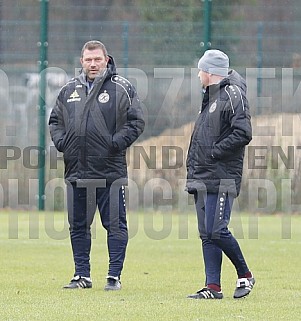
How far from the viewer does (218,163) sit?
332 inches

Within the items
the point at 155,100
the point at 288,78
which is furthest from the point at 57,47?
the point at 288,78

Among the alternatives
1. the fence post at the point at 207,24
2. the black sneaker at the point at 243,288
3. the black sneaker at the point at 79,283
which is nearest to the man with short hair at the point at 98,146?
the black sneaker at the point at 79,283

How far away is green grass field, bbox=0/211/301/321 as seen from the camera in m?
7.61

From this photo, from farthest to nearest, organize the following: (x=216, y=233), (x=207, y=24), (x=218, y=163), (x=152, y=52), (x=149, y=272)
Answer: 1. (x=152, y=52)
2. (x=207, y=24)
3. (x=149, y=272)
4. (x=218, y=163)
5. (x=216, y=233)

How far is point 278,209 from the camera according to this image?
16312 millimetres

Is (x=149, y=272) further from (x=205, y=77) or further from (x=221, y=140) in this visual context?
(x=205, y=77)

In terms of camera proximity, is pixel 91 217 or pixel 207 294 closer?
pixel 207 294

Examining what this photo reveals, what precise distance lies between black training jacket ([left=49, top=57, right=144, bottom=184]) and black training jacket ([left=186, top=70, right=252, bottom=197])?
0.85 metres

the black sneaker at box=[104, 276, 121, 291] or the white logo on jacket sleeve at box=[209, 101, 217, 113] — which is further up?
the white logo on jacket sleeve at box=[209, 101, 217, 113]

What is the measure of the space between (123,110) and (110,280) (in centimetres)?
144

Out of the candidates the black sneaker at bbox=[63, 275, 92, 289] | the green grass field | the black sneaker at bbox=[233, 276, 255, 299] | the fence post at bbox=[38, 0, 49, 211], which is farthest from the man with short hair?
the fence post at bbox=[38, 0, 49, 211]

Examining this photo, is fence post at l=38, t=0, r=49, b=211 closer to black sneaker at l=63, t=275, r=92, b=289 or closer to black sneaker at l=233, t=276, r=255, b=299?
black sneaker at l=63, t=275, r=92, b=289

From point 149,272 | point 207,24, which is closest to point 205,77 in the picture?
point 149,272

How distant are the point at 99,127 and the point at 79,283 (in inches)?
52.3
